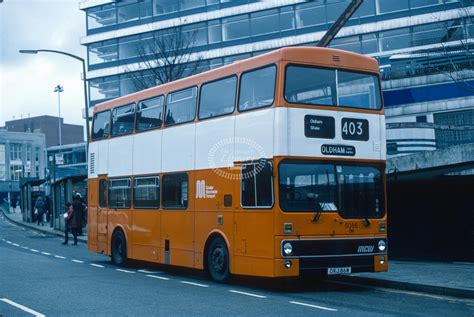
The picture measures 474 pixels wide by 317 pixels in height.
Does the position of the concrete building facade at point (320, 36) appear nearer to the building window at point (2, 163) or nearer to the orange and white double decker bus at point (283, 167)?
the orange and white double decker bus at point (283, 167)

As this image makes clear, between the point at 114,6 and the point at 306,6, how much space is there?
1761cm

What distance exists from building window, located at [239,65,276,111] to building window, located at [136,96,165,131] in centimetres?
360

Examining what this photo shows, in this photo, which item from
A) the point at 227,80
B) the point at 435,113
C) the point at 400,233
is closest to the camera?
the point at 227,80

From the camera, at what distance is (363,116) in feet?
45.3

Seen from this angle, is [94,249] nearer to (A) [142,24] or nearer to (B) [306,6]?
(B) [306,6]

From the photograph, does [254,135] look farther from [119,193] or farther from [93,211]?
[93,211]

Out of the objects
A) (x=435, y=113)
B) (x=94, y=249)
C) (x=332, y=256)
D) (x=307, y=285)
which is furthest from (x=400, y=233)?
(x=435, y=113)

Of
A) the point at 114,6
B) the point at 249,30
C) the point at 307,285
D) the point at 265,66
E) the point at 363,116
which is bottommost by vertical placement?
the point at 307,285

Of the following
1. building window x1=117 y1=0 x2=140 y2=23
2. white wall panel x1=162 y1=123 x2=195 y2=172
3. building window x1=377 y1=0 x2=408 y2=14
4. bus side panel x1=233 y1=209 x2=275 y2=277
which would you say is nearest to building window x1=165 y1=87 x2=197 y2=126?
white wall panel x1=162 y1=123 x2=195 y2=172

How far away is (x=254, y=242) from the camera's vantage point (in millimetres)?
13375

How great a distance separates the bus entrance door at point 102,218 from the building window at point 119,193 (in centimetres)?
44

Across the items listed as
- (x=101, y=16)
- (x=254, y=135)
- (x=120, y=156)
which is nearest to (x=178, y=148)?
(x=254, y=135)

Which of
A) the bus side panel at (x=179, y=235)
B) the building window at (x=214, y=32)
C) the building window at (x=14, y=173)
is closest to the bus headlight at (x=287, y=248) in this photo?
the bus side panel at (x=179, y=235)

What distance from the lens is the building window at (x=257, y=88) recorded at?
43.4 feet
